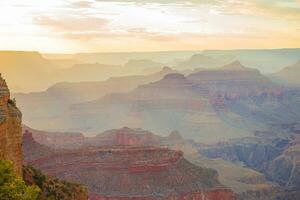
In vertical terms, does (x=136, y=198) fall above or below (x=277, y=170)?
above

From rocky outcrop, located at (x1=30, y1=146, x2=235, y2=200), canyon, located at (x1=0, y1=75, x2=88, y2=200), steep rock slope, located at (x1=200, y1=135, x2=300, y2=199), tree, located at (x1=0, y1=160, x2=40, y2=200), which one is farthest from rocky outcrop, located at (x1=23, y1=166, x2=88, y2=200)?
steep rock slope, located at (x1=200, y1=135, x2=300, y2=199)

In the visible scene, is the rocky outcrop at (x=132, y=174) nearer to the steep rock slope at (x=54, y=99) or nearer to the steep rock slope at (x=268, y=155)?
the steep rock slope at (x=268, y=155)

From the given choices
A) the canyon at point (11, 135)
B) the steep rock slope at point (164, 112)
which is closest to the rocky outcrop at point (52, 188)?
the canyon at point (11, 135)

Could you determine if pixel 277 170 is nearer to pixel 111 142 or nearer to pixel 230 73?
pixel 111 142

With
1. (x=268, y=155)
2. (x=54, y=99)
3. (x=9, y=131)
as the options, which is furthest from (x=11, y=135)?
(x=54, y=99)

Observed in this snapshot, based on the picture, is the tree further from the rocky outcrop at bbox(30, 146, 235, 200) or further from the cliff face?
the rocky outcrop at bbox(30, 146, 235, 200)

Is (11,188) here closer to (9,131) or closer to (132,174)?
(9,131)

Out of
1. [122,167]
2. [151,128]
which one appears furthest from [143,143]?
[151,128]
